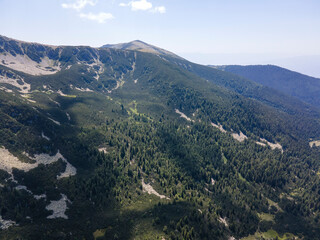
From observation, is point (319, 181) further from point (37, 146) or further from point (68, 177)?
point (37, 146)

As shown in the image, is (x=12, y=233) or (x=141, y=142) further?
(x=141, y=142)

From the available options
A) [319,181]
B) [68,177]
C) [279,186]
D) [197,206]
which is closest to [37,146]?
[68,177]

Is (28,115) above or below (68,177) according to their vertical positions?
above

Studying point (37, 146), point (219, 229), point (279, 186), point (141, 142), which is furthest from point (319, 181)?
point (37, 146)

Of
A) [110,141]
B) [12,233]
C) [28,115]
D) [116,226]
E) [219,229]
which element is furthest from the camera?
[110,141]

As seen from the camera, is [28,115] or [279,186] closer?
[28,115]

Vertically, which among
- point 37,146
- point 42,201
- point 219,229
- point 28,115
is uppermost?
point 28,115

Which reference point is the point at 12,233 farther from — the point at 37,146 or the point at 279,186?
the point at 279,186

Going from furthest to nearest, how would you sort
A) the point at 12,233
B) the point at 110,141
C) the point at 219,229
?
the point at 110,141 → the point at 219,229 → the point at 12,233

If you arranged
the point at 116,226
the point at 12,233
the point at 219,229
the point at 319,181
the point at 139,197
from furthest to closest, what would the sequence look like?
the point at 319,181 → the point at 139,197 → the point at 219,229 → the point at 116,226 → the point at 12,233
